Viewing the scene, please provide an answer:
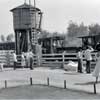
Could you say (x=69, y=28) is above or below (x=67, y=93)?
above

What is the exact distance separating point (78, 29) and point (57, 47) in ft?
198

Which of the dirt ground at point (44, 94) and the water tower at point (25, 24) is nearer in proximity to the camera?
Answer: the dirt ground at point (44, 94)

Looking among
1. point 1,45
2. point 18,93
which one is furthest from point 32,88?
point 1,45

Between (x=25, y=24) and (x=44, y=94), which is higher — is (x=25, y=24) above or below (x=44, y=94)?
above

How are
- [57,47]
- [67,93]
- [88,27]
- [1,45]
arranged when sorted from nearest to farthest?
[67,93], [57,47], [1,45], [88,27]

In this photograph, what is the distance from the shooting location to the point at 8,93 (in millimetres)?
11711

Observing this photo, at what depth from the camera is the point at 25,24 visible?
3847 cm

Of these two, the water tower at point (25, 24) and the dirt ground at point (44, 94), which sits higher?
the water tower at point (25, 24)

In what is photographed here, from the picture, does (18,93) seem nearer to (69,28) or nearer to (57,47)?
(57,47)

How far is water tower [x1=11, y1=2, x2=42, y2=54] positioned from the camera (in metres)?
37.8

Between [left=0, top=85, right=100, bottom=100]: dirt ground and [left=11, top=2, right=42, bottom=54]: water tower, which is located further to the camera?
[left=11, top=2, right=42, bottom=54]: water tower

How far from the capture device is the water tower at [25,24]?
37.8m

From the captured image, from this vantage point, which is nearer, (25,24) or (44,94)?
(44,94)

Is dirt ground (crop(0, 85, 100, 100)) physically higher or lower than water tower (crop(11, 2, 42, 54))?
lower
